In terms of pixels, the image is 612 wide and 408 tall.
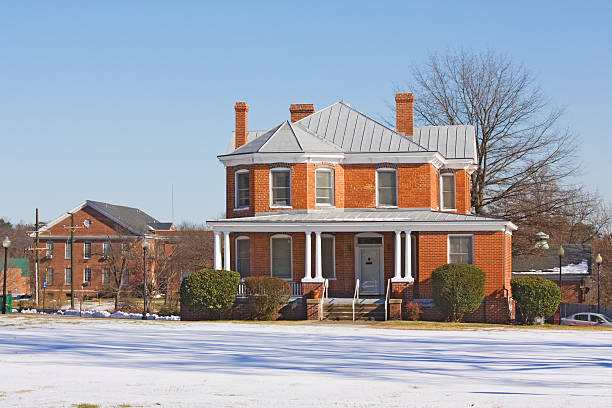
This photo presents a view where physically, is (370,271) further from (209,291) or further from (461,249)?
(209,291)

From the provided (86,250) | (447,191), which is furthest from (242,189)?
(86,250)

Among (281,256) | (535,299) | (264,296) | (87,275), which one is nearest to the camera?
(264,296)

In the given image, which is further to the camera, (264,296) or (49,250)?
(49,250)

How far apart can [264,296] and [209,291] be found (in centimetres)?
210

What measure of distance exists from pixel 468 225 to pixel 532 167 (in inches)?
576

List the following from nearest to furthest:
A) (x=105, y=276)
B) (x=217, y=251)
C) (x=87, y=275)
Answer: (x=217, y=251), (x=105, y=276), (x=87, y=275)

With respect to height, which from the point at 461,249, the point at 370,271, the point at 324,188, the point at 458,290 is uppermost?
the point at 324,188

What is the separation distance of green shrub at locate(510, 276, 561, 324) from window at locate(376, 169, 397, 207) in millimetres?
6680

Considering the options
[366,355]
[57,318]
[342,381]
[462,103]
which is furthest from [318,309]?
[462,103]

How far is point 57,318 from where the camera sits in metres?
29.0

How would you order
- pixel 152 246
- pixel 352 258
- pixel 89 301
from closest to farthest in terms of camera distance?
pixel 352 258 < pixel 89 301 < pixel 152 246

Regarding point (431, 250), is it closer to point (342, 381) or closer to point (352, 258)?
point (352, 258)

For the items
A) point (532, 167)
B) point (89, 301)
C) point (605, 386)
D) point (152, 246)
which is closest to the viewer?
point (605, 386)

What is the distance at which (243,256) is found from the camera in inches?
1355
